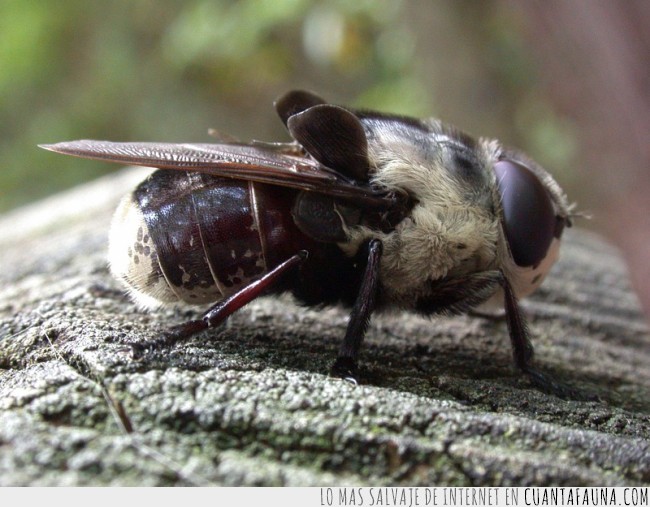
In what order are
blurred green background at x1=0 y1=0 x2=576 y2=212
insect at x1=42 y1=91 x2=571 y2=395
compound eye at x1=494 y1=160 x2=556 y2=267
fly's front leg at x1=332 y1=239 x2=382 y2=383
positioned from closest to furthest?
1. fly's front leg at x1=332 y1=239 x2=382 y2=383
2. insect at x1=42 y1=91 x2=571 y2=395
3. compound eye at x1=494 y1=160 x2=556 y2=267
4. blurred green background at x1=0 y1=0 x2=576 y2=212

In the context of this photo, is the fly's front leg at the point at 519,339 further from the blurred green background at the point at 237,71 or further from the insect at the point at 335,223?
the blurred green background at the point at 237,71

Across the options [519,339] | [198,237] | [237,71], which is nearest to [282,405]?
[198,237]

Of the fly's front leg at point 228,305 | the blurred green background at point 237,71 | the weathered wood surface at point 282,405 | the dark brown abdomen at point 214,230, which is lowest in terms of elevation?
the weathered wood surface at point 282,405

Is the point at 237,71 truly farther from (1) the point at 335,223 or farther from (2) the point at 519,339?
(2) the point at 519,339

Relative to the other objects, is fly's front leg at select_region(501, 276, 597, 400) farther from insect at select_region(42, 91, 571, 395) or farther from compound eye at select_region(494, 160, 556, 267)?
compound eye at select_region(494, 160, 556, 267)

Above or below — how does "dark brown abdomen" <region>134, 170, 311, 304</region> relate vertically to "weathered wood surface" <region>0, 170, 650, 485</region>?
above

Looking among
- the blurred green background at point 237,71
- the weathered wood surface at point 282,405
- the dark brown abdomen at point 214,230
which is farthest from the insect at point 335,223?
the blurred green background at point 237,71

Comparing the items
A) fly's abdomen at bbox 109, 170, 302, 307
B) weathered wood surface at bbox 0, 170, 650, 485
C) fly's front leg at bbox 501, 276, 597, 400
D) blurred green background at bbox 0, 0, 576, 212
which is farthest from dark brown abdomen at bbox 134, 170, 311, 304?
blurred green background at bbox 0, 0, 576, 212
